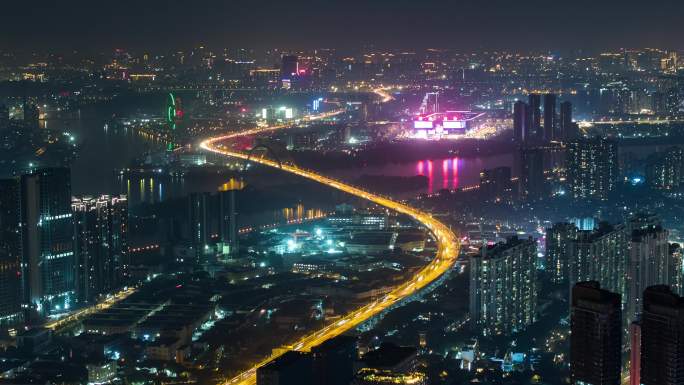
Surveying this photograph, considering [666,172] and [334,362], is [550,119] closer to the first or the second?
[666,172]

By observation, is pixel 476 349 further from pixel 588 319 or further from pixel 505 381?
pixel 588 319

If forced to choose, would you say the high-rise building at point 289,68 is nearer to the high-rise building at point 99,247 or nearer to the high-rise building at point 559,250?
the high-rise building at point 99,247

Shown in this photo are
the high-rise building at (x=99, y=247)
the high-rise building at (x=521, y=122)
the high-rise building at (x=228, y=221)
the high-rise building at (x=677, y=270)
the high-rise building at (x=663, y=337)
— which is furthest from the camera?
the high-rise building at (x=521, y=122)

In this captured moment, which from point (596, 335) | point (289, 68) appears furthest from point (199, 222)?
point (289, 68)

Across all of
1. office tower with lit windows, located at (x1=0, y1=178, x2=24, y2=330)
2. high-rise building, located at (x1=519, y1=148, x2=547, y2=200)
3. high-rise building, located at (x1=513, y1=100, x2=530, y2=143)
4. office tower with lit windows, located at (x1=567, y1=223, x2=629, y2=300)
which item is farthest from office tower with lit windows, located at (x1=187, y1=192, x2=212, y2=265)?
high-rise building, located at (x1=513, y1=100, x2=530, y2=143)

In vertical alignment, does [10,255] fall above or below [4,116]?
below

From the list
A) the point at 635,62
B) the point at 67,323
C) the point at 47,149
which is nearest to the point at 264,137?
the point at 47,149

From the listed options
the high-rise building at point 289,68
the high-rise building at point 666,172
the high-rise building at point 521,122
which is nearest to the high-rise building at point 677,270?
the high-rise building at point 666,172

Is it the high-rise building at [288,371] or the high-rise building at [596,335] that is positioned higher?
the high-rise building at [596,335]
